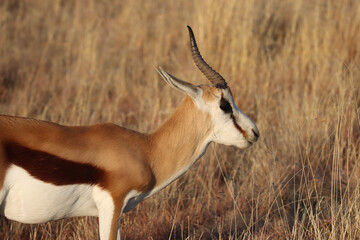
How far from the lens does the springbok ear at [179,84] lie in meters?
3.37

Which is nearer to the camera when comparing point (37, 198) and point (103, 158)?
point (37, 198)

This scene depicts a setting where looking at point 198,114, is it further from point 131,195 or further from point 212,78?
point 131,195

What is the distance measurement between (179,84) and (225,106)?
430mm

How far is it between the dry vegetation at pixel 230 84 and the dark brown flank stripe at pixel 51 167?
132 cm

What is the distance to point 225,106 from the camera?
12.0 ft

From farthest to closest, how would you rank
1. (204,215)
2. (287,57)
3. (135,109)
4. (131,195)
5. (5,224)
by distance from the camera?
(287,57) < (135,109) < (204,215) < (5,224) < (131,195)

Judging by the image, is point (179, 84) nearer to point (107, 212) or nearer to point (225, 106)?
point (225, 106)

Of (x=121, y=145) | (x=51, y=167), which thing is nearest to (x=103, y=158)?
(x=121, y=145)

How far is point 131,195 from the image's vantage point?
3303 mm

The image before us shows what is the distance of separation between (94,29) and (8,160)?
7301 millimetres

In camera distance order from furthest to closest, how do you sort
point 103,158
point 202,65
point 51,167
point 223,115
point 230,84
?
point 230,84 → point 202,65 → point 223,115 → point 103,158 → point 51,167

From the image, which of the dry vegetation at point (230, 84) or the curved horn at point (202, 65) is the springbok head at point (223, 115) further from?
the dry vegetation at point (230, 84)

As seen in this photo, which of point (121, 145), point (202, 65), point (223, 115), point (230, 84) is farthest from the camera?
point (230, 84)

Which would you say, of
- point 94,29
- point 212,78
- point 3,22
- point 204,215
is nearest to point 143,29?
point 94,29
